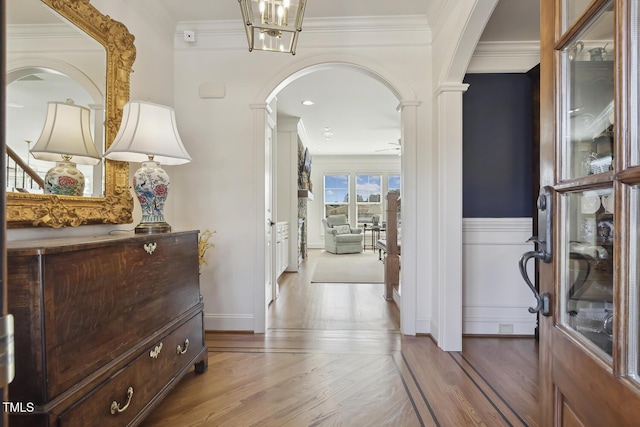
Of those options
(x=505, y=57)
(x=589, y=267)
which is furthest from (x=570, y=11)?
(x=505, y=57)

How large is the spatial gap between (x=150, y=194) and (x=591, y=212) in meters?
1.95

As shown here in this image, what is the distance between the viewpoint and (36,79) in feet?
4.73

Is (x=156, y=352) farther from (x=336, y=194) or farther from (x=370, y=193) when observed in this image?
(x=370, y=193)

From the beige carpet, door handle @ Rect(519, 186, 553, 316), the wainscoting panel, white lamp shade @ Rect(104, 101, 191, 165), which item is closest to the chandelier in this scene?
white lamp shade @ Rect(104, 101, 191, 165)

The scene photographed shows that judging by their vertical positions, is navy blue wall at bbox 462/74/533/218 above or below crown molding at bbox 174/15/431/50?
below

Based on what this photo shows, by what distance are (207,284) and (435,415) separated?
206 centimetres

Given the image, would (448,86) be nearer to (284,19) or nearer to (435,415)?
(284,19)

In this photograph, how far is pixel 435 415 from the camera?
164 centimetres

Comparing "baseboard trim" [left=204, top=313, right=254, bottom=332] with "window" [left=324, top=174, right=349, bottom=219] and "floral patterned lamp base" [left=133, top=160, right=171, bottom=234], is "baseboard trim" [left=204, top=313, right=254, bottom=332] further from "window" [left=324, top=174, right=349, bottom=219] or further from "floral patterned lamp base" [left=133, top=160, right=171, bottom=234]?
"window" [left=324, top=174, right=349, bottom=219]

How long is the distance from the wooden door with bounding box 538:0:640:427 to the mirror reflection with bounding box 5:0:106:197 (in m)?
2.00

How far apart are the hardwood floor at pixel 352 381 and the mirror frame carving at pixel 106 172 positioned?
1.15 metres

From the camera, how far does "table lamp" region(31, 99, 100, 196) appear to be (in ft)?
4.88

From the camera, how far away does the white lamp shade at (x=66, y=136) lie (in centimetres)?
148

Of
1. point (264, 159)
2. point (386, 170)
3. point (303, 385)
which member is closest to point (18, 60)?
point (264, 159)
